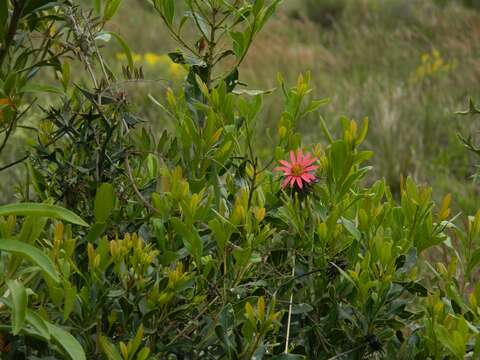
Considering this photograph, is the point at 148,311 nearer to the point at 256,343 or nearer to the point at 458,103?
the point at 256,343

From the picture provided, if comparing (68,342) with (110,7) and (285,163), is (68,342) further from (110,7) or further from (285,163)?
(110,7)

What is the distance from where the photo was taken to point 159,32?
428 inches

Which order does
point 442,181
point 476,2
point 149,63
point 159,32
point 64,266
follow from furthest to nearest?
point 476,2
point 159,32
point 149,63
point 442,181
point 64,266

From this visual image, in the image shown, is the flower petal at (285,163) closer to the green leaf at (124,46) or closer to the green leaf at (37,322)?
the green leaf at (124,46)

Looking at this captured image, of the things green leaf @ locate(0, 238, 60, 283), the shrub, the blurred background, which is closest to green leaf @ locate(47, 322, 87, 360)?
green leaf @ locate(0, 238, 60, 283)

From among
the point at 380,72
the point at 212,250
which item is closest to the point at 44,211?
the point at 212,250

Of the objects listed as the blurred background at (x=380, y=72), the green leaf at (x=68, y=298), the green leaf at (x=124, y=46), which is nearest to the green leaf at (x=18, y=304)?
the green leaf at (x=68, y=298)

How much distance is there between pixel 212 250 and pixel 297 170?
25 cm

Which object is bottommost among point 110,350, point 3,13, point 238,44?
point 110,350

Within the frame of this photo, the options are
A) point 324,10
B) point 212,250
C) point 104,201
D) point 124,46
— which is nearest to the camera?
point 104,201

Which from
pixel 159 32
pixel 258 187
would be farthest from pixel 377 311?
pixel 159 32

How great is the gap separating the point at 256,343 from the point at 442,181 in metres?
3.85

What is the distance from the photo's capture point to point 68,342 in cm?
142

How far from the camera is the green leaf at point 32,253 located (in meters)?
1.36
